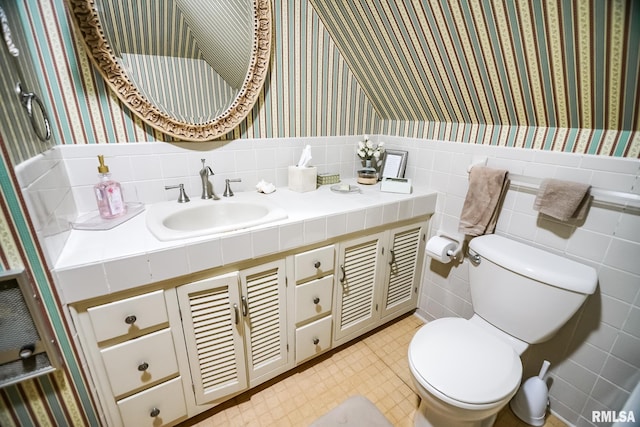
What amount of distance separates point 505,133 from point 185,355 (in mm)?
1768

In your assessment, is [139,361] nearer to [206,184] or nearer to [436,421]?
[206,184]

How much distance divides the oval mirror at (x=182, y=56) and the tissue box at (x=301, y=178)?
39 cm

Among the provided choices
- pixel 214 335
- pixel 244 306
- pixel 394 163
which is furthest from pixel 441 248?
pixel 214 335

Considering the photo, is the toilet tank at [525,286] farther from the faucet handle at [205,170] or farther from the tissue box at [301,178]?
the faucet handle at [205,170]

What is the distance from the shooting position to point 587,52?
958mm

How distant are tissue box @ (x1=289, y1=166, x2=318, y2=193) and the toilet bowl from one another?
929 millimetres

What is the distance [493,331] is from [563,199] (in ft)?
2.13

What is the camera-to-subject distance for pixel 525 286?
1176 mm

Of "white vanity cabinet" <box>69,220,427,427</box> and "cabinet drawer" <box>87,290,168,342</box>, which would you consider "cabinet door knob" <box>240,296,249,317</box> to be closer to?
"white vanity cabinet" <box>69,220,427,427</box>

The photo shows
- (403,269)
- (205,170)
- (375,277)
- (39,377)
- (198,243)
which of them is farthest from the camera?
(403,269)

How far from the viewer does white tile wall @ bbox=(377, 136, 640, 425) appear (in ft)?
3.60

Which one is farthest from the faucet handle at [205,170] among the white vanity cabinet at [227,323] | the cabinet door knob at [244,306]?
the cabinet door knob at [244,306]

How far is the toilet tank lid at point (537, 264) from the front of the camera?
108 cm

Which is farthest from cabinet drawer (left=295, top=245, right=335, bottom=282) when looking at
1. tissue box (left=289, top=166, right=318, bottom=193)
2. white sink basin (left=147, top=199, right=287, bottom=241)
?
→ tissue box (left=289, top=166, right=318, bottom=193)
